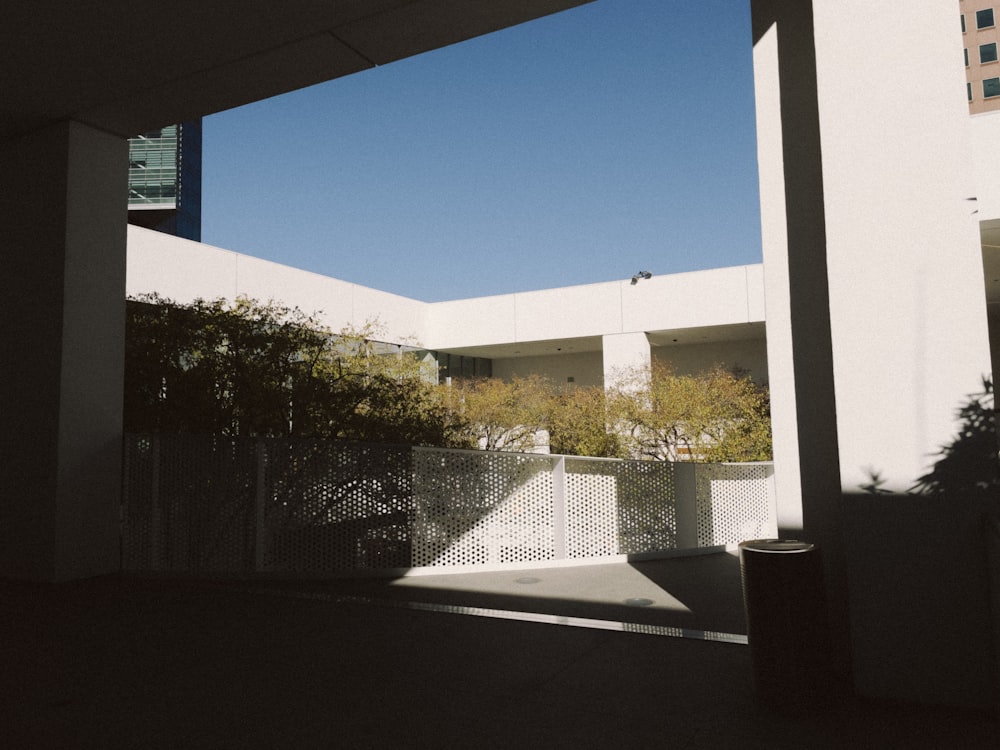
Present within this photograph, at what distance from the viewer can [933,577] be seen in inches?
112

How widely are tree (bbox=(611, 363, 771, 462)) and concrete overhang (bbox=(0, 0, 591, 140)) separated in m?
9.80

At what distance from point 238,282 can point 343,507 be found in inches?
484

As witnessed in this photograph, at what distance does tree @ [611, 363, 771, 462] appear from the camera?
12703 mm

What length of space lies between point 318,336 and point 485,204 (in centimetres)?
1814

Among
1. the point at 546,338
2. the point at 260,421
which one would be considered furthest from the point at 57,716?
the point at 546,338

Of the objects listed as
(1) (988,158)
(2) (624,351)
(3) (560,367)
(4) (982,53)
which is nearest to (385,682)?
(1) (988,158)

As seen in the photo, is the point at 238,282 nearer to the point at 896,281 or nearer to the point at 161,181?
the point at 896,281

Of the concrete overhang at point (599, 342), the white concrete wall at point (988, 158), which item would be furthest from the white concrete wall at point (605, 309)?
the white concrete wall at point (988, 158)

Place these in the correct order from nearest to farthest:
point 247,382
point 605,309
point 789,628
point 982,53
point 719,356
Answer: point 789,628 < point 247,382 < point 605,309 < point 719,356 < point 982,53

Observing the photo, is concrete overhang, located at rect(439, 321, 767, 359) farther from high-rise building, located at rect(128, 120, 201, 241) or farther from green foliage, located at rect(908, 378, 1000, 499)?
high-rise building, located at rect(128, 120, 201, 241)

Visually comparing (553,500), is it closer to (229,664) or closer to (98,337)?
(229,664)

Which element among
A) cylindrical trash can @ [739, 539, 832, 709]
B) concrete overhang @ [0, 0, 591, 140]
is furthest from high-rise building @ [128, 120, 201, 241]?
cylindrical trash can @ [739, 539, 832, 709]

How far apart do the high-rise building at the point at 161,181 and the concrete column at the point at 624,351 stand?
2413cm

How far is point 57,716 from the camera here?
9.53 ft
